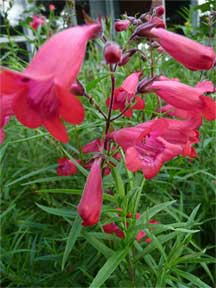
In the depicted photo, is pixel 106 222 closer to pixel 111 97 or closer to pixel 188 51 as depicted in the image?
pixel 111 97

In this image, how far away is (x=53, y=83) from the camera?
701 mm

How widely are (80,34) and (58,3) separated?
556 cm

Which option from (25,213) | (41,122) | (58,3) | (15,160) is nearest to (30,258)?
(25,213)

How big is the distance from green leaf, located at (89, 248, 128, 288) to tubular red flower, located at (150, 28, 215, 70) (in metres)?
0.47

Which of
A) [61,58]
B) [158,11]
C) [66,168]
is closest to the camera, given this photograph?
[61,58]

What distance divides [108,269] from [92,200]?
186 mm

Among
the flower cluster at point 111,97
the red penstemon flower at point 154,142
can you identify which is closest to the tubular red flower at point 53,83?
the flower cluster at point 111,97

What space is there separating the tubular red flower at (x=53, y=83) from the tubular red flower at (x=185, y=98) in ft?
0.79

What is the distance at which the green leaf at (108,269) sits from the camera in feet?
2.78

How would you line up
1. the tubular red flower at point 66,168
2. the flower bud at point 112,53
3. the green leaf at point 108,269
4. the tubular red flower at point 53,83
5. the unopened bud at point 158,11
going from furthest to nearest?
the tubular red flower at point 66,168 < the unopened bud at point 158,11 < the green leaf at point 108,269 < the flower bud at point 112,53 < the tubular red flower at point 53,83

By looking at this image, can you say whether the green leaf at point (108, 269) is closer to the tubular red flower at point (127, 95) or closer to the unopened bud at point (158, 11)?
the tubular red flower at point (127, 95)

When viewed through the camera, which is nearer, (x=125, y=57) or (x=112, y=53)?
(x=112, y=53)

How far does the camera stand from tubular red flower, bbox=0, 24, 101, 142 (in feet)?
2.09

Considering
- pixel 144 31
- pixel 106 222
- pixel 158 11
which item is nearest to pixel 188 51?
pixel 144 31
